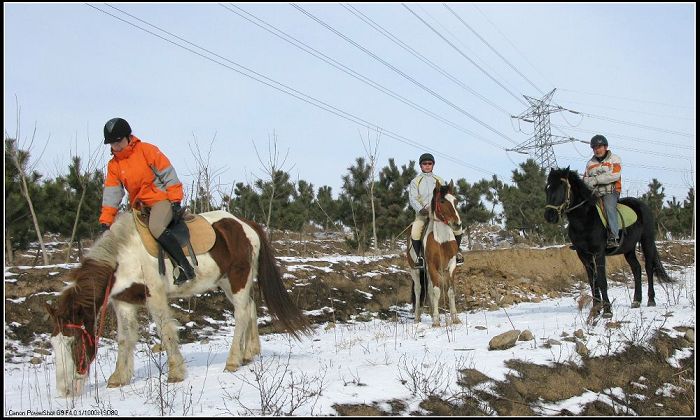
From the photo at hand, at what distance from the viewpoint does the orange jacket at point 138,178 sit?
5.40 m

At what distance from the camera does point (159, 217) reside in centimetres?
530

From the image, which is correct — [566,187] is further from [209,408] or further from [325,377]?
[209,408]

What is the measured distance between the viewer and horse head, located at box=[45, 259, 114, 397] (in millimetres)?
4695

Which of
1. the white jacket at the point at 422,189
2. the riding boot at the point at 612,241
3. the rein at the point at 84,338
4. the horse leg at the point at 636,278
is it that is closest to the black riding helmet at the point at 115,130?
the rein at the point at 84,338

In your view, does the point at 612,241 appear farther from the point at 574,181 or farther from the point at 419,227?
the point at 419,227

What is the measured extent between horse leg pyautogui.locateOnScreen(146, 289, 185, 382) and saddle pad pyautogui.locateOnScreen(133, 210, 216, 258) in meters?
0.46

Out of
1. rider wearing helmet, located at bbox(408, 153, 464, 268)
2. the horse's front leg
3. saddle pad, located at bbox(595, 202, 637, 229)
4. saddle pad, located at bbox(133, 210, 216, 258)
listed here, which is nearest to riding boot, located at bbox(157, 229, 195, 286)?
saddle pad, located at bbox(133, 210, 216, 258)

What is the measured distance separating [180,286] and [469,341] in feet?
11.2

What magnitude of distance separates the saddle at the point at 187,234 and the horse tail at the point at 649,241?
7124mm

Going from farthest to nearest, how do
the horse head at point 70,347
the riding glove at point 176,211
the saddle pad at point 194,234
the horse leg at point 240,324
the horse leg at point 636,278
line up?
1. the horse leg at point 636,278
2. the horse leg at point 240,324
3. the riding glove at point 176,211
4. the saddle pad at point 194,234
5. the horse head at point 70,347

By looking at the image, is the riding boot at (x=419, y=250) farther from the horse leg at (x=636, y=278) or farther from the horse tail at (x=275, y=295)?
the horse leg at (x=636, y=278)

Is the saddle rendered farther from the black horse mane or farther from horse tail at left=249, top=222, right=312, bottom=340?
the black horse mane

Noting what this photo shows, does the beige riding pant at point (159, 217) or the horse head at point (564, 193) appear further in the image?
the horse head at point (564, 193)

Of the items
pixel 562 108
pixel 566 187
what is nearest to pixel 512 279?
pixel 566 187
